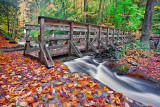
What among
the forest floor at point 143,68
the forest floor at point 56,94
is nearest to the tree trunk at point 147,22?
the forest floor at point 143,68

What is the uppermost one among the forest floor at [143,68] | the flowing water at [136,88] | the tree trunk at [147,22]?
the tree trunk at [147,22]

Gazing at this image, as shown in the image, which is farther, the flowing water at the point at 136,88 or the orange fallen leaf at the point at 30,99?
the flowing water at the point at 136,88

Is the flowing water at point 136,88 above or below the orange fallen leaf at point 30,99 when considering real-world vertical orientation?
below

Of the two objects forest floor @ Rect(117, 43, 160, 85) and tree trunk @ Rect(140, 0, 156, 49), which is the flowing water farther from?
tree trunk @ Rect(140, 0, 156, 49)

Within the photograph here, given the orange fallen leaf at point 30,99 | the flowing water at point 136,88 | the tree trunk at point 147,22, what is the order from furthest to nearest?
the tree trunk at point 147,22 → the flowing water at point 136,88 → the orange fallen leaf at point 30,99

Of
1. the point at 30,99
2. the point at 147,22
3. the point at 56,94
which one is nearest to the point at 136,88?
the point at 56,94

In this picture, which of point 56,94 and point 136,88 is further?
point 136,88

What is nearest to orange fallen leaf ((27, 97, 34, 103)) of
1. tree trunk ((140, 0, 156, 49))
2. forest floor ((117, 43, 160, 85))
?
forest floor ((117, 43, 160, 85))

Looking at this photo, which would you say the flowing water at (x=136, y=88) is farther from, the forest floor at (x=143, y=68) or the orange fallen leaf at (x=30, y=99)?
the orange fallen leaf at (x=30, y=99)

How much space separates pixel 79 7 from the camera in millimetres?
15133

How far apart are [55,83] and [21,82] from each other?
1076mm

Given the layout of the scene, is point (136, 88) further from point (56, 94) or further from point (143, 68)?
point (56, 94)

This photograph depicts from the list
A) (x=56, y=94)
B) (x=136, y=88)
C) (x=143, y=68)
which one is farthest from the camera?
(x=143, y=68)

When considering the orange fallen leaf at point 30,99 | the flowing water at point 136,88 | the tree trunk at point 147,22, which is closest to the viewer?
the orange fallen leaf at point 30,99
